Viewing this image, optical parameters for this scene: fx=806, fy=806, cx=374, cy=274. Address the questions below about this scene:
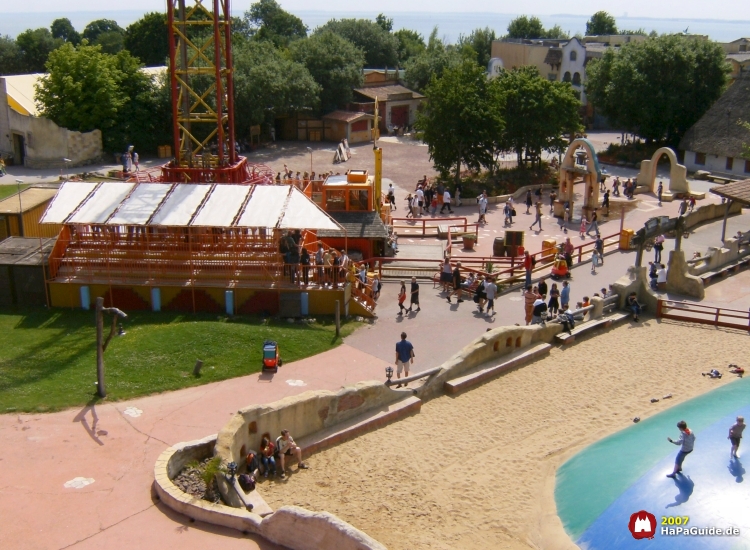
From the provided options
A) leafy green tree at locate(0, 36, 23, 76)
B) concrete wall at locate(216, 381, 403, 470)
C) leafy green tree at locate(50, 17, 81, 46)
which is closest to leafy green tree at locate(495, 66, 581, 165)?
concrete wall at locate(216, 381, 403, 470)

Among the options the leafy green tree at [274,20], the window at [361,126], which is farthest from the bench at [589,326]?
the leafy green tree at [274,20]

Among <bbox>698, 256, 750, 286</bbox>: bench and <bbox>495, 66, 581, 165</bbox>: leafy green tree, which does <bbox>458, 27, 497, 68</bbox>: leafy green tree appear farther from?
<bbox>698, 256, 750, 286</bbox>: bench

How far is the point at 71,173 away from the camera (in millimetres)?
45344

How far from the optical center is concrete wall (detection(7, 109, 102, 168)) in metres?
46.6

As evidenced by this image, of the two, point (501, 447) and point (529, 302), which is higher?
point (529, 302)

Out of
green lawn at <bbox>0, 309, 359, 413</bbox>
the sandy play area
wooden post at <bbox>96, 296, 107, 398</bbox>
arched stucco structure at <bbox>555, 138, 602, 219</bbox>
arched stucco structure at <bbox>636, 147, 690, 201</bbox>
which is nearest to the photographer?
the sandy play area

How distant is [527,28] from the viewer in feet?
352

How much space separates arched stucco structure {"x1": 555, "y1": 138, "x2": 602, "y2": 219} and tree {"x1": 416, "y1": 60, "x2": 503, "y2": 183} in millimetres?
5819

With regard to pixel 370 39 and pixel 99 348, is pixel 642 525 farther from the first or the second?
pixel 370 39

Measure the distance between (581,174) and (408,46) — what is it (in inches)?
2275

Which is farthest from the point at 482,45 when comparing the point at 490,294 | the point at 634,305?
the point at 490,294

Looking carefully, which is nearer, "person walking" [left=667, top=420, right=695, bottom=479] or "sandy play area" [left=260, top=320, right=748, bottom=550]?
"sandy play area" [left=260, top=320, right=748, bottom=550]

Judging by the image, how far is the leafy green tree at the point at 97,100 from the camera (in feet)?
156

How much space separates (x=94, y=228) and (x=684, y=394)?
60.5 ft
